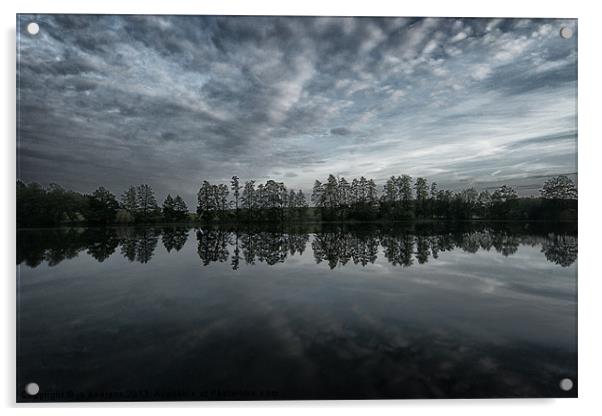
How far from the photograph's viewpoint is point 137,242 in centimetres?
430

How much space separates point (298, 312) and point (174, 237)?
1.87 metres

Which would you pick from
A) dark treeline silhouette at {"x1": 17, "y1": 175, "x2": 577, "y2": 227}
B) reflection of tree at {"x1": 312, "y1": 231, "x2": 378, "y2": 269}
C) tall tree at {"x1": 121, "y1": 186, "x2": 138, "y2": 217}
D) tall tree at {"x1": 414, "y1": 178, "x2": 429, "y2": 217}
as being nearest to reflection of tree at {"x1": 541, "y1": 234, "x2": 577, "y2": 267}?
dark treeline silhouette at {"x1": 17, "y1": 175, "x2": 577, "y2": 227}

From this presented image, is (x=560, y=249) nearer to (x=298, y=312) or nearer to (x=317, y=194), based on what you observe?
(x=317, y=194)

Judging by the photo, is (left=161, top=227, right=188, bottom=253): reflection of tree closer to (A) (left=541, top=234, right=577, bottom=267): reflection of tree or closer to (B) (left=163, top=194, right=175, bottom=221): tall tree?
(B) (left=163, top=194, right=175, bottom=221): tall tree

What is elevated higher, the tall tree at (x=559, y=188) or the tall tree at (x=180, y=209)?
the tall tree at (x=559, y=188)

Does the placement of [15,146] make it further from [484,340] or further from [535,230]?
[535,230]

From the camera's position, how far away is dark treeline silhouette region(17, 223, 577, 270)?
421 cm
